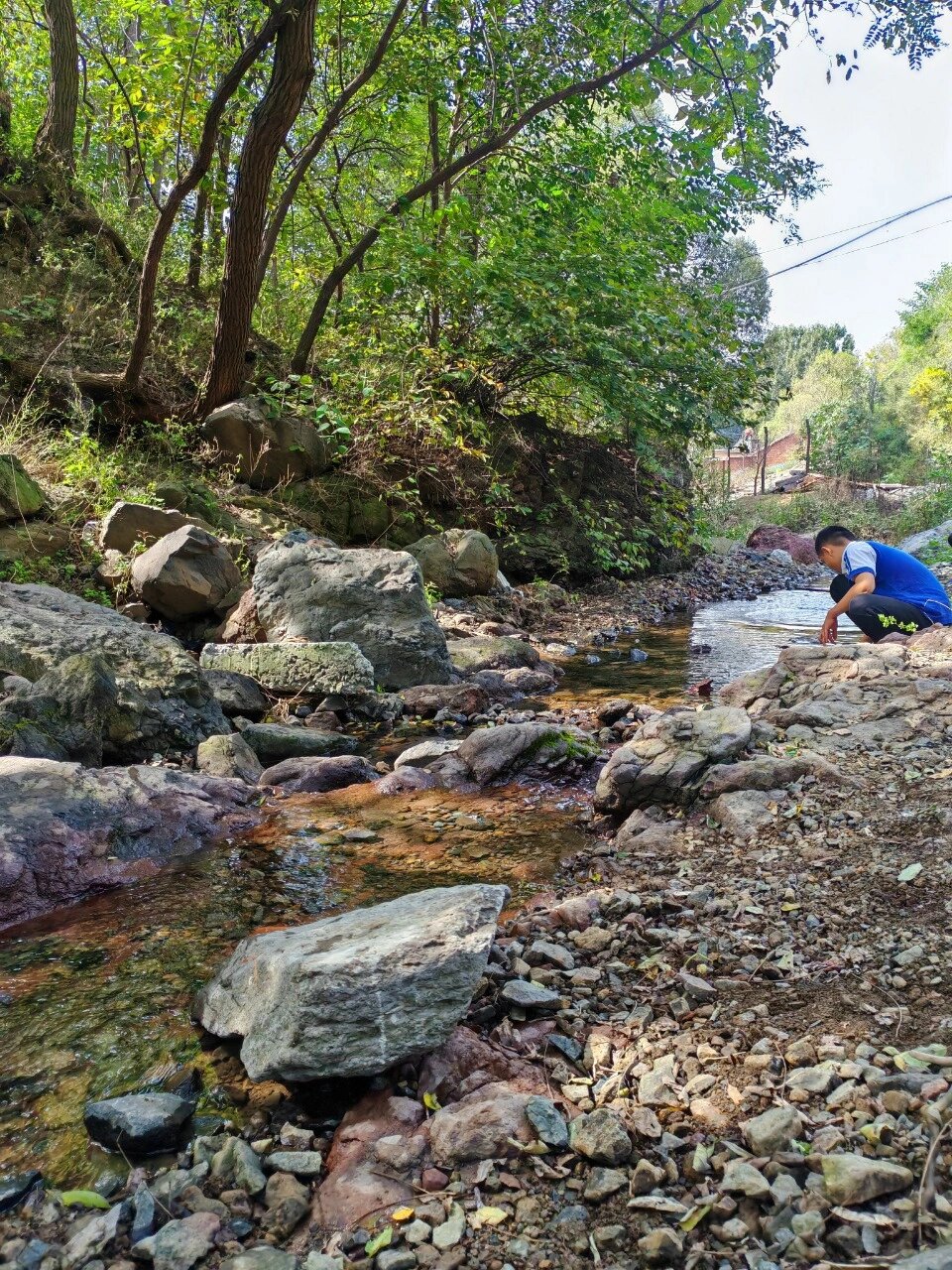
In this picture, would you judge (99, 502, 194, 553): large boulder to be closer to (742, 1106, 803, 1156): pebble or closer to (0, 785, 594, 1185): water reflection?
(0, 785, 594, 1185): water reflection

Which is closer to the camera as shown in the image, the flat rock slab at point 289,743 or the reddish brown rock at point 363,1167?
the reddish brown rock at point 363,1167

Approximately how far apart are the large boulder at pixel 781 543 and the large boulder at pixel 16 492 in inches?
696

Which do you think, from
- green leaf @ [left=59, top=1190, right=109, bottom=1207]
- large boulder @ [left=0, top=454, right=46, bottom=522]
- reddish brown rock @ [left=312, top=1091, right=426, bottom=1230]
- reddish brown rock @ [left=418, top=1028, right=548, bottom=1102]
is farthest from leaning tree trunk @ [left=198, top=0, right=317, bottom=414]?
green leaf @ [left=59, top=1190, right=109, bottom=1207]

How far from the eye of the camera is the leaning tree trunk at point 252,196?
7.85 meters

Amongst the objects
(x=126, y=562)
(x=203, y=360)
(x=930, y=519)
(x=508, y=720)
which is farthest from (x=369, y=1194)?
(x=930, y=519)

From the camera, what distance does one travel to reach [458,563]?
34.8ft

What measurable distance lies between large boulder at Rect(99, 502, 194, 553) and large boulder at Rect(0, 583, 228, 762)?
1.96 meters

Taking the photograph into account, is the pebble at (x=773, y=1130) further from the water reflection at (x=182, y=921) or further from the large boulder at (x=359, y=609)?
the large boulder at (x=359, y=609)

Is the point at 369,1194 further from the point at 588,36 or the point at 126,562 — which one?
the point at 588,36

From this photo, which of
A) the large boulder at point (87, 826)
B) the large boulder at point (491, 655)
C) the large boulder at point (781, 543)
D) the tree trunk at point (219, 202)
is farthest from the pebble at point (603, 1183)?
the large boulder at point (781, 543)

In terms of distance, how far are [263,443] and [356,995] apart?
8.74 metres

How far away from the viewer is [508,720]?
663 cm

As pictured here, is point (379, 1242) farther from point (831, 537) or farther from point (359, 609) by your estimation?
point (831, 537)

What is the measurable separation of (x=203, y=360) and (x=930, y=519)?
18.0 metres
